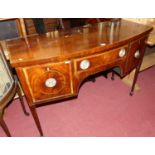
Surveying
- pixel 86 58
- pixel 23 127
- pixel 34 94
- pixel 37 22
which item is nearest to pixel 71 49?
pixel 86 58

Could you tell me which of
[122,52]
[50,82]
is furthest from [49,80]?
[122,52]

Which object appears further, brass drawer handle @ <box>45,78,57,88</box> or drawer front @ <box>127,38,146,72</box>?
drawer front @ <box>127,38,146,72</box>

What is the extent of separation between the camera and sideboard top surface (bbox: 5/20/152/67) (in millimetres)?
1008

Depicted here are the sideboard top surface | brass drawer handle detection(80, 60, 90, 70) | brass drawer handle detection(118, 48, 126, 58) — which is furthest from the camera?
brass drawer handle detection(118, 48, 126, 58)

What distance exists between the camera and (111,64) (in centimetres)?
127

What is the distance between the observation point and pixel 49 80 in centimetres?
108

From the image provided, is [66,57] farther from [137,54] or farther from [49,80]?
[137,54]

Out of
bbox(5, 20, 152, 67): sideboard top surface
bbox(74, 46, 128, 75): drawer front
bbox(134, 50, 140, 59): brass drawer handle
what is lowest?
bbox(134, 50, 140, 59): brass drawer handle

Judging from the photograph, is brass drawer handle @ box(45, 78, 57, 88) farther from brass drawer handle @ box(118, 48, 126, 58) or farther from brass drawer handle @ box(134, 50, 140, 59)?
brass drawer handle @ box(134, 50, 140, 59)

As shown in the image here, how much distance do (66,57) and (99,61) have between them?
0.29m

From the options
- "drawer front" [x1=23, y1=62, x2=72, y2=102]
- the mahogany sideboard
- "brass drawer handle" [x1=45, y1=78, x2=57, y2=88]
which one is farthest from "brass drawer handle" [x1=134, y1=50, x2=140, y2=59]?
"brass drawer handle" [x1=45, y1=78, x2=57, y2=88]

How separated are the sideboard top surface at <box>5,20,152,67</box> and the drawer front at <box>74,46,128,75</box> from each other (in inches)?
2.2

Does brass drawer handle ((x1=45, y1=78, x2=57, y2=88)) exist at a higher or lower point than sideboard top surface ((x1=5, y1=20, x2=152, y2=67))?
lower
